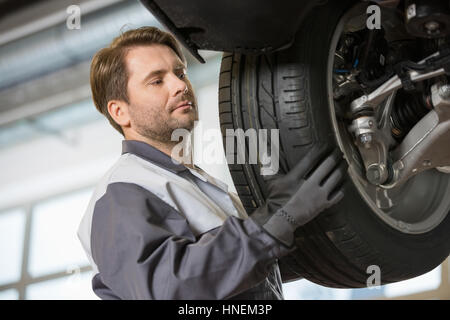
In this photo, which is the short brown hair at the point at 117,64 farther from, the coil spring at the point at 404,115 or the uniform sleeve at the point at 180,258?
the coil spring at the point at 404,115

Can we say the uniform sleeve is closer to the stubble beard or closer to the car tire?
Result: the car tire

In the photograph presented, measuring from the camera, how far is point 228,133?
4.68 feet

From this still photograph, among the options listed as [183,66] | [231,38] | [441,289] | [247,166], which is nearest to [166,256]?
[247,166]

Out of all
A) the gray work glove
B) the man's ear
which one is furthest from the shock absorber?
the man's ear

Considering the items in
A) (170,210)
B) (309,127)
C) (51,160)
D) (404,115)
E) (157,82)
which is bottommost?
(170,210)

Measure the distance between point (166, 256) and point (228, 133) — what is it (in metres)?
0.32

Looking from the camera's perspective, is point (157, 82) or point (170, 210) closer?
point (170, 210)

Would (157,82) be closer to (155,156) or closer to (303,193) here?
(155,156)

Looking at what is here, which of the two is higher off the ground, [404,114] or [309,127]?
[404,114]


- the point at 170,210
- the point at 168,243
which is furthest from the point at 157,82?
the point at 168,243

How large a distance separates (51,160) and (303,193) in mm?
5038

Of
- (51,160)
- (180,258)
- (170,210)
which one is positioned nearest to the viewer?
(180,258)

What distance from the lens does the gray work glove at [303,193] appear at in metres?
1.24

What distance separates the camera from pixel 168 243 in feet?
4.03
